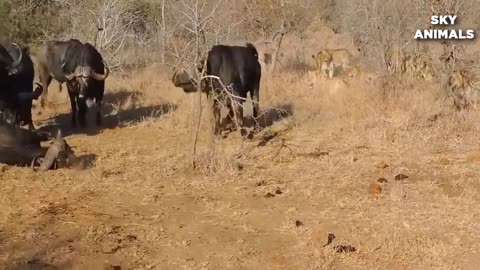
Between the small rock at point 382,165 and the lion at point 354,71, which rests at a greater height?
the lion at point 354,71

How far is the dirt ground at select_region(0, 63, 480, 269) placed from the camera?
5637 millimetres

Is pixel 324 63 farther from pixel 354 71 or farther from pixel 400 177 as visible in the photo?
pixel 400 177

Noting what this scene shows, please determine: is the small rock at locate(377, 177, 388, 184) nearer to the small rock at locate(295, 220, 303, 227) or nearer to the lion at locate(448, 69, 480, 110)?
the small rock at locate(295, 220, 303, 227)

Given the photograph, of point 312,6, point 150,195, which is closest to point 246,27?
point 312,6

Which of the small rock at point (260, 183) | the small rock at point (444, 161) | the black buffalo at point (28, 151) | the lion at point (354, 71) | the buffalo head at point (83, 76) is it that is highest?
the buffalo head at point (83, 76)

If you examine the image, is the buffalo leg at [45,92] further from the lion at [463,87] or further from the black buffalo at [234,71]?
the lion at [463,87]

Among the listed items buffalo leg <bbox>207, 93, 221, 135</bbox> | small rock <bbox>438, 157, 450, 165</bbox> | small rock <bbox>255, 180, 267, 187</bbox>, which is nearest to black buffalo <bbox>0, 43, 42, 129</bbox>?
buffalo leg <bbox>207, 93, 221, 135</bbox>

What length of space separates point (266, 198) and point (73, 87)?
6.00m

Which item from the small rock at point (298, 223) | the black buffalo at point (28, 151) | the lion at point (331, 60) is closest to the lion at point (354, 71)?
the lion at point (331, 60)

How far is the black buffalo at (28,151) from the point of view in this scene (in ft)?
27.2

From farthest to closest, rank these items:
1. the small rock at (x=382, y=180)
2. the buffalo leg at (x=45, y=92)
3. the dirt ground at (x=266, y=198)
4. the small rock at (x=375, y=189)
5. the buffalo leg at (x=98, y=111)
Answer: the buffalo leg at (x=45, y=92), the buffalo leg at (x=98, y=111), the small rock at (x=382, y=180), the small rock at (x=375, y=189), the dirt ground at (x=266, y=198)

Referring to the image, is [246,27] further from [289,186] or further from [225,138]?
[289,186]

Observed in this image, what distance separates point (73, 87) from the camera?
12.1 m

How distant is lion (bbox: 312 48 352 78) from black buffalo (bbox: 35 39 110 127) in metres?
6.75
